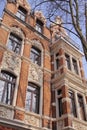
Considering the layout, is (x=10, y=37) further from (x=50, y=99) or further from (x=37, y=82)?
(x=50, y=99)

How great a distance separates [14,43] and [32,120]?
227 inches

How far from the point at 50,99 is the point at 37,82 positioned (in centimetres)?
148

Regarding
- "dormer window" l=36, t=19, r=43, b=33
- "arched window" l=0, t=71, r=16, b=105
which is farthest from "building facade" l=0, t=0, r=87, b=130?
"dormer window" l=36, t=19, r=43, b=33

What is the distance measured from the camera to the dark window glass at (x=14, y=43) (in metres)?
12.8

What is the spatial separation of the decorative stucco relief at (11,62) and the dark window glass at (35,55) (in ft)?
6.18

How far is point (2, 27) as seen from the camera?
12727 millimetres

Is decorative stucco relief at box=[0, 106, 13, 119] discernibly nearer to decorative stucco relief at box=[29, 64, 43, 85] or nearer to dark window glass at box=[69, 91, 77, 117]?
decorative stucco relief at box=[29, 64, 43, 85]

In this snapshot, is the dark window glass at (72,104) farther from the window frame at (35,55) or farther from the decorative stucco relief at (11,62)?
the decorative stucco relief at (11,62)

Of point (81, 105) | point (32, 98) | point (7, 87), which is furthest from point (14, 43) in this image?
point (81, 105)

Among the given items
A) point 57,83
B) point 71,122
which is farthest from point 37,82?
point 71,122

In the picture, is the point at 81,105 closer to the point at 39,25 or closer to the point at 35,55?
the point at 35,55

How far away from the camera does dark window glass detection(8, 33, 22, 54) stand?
12784 mm

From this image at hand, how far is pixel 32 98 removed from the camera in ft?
38.0

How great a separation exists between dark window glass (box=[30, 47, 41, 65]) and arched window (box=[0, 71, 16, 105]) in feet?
10.1
